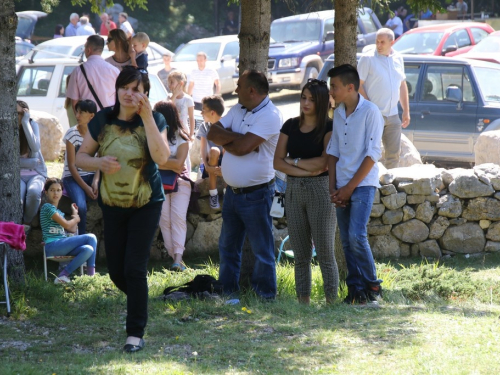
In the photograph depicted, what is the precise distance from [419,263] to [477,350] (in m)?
3.91

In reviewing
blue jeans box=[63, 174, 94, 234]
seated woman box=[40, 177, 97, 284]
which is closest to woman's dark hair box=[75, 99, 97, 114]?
blue jeans box=[63, 174, 94, 234]

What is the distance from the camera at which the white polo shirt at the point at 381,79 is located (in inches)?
360

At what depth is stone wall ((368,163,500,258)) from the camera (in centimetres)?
866

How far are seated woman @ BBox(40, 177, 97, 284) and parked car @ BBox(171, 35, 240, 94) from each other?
12.0m

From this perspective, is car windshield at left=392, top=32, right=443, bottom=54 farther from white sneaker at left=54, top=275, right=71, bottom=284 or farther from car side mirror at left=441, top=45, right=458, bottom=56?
white sneaker at left=54, top=275, right=71, bottom=284

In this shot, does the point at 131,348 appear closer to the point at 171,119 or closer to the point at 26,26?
the point at 171,119

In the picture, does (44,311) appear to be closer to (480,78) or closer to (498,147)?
(498,147)

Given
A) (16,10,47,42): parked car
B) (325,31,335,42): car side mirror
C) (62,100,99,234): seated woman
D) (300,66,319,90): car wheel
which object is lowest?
(62,100,99,234): seated woman

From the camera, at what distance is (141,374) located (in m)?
4.24

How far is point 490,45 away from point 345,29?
452 inches

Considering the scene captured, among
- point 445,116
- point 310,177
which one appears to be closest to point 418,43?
point 445,116

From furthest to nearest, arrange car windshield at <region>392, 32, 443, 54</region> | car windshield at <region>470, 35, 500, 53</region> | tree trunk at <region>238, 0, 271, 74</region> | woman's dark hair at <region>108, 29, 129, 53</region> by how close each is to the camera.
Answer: car windshield at <region>392, 32, 443, 54</region> → car windshield at <region>470, 35, 500, 53</region> → woman's dark hair at <region>108, 29, 129, 53</region> → tree trunk at <region>238, 0, 271, 74</region>

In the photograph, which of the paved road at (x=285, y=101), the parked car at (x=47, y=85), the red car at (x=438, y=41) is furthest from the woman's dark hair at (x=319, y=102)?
the red car at (x=438, y=41)

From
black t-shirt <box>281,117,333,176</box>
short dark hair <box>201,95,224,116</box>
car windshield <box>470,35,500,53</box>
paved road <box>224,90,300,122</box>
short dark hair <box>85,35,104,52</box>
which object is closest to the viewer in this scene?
black t-shirt <box>281,117,333,176</box>
